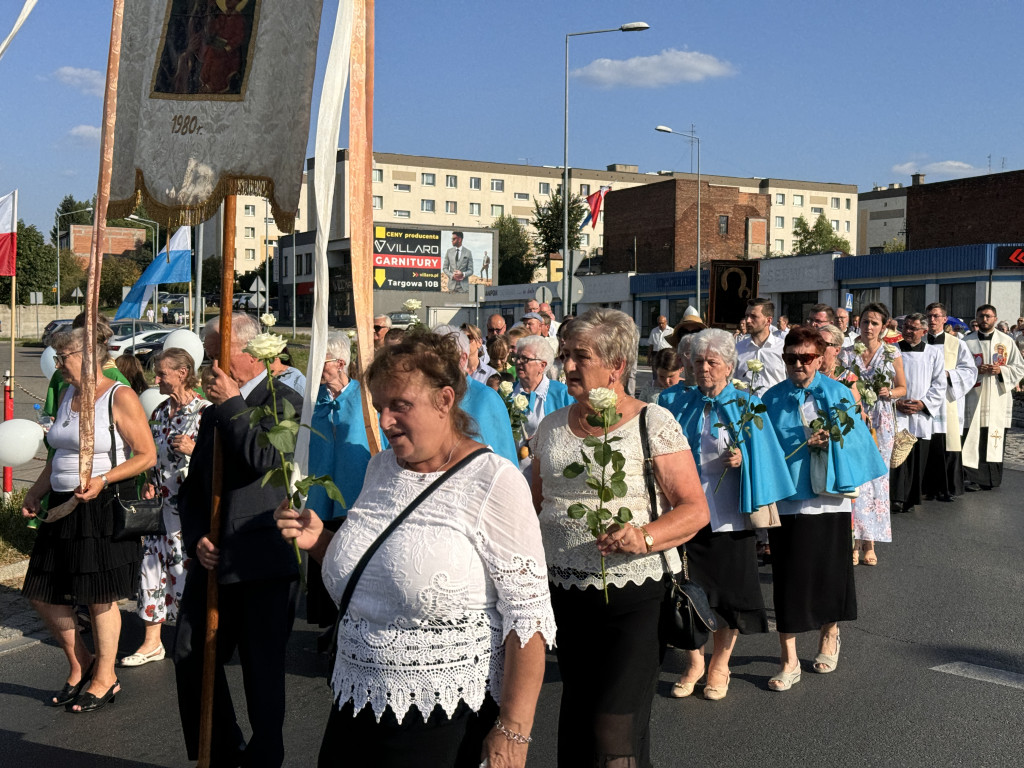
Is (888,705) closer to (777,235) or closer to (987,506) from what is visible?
(987,506)

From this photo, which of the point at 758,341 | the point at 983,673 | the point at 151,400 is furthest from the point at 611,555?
the point at 758,341

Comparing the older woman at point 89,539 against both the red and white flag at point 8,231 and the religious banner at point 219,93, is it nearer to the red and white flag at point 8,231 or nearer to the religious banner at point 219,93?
the religious banner at point 219,93

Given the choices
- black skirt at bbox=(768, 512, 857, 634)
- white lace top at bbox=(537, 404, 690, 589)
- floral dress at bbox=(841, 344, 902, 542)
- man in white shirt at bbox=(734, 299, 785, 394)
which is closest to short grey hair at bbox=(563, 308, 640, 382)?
white lace top at bbox=(537, 404, 690, 589)

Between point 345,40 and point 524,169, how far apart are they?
9785cm

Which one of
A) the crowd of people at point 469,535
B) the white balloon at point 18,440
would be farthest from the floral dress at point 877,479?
the white balloon at point 18,440

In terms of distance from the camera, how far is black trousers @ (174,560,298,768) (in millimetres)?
3875

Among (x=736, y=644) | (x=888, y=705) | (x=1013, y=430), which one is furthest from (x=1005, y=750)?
(x=1013, y=430)

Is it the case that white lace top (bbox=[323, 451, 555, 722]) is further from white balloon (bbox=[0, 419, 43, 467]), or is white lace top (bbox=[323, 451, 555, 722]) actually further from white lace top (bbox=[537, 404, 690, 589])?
white balloon (bbox=[0, 419, 43, 467])

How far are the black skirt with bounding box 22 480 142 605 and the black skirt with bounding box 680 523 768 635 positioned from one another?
2832mm

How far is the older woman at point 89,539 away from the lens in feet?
16.9

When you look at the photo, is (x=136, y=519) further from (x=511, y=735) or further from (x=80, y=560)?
(x=511, y=735)

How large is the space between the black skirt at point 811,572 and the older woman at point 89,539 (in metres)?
3.21

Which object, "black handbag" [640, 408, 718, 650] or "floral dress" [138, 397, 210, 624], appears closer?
"black handbag" [640, 408, 718, 650]

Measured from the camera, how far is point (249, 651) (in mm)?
3914
